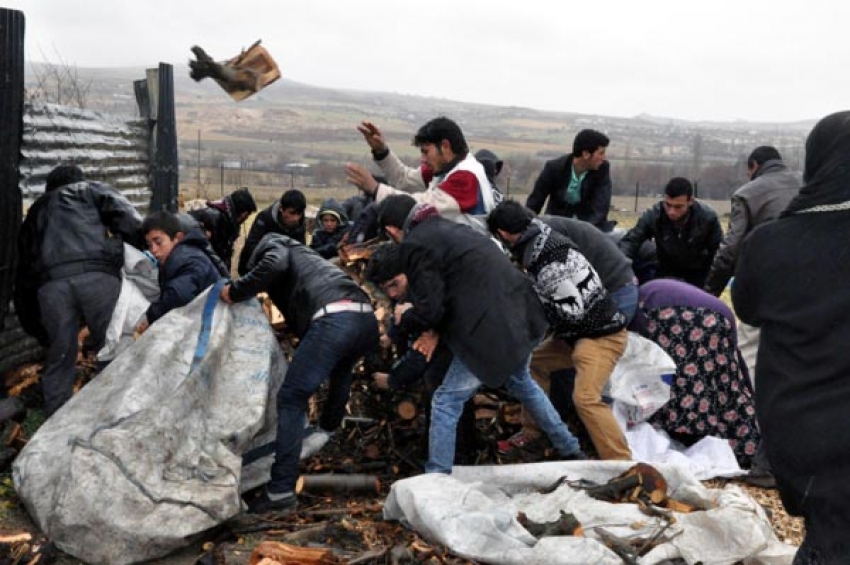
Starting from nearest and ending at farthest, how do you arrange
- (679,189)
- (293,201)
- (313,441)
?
(313,441) < (679,189) < (293,201)

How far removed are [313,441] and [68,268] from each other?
186 cm

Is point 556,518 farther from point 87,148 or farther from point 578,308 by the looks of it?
point 87,148

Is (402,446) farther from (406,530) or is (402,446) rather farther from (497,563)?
(497,563)

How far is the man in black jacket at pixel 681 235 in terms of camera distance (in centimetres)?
712

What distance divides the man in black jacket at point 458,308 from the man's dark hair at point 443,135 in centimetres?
68

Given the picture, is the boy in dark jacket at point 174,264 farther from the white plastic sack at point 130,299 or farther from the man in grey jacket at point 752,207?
the man in grey jacket at point 752,207

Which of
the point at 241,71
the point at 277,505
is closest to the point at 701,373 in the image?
the point at 277,505

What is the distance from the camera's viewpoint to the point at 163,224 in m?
5.27

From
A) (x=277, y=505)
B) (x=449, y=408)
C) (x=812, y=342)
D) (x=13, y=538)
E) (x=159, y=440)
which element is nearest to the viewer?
(x=812, y=342)

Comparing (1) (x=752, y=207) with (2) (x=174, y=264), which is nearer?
(2) (x=174, y=264)

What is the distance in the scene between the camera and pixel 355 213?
9172mm

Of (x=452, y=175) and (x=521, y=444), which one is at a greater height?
(x=452, y=175)

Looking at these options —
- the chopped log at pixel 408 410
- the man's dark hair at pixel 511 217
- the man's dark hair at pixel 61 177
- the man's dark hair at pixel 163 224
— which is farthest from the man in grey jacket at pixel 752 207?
the man's dark hair at pixel 61 177

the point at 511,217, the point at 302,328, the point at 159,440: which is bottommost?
the point at 159,440
